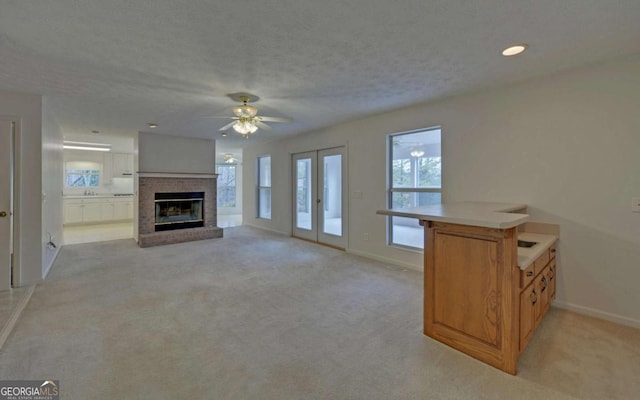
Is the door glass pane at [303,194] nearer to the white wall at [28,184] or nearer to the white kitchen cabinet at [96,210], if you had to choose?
the white wall at [28,184]

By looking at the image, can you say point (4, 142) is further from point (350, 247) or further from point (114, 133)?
point (350, 247)

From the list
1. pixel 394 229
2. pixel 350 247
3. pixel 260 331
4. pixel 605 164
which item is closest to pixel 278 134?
pixel 350 247

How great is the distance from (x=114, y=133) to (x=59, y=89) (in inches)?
117

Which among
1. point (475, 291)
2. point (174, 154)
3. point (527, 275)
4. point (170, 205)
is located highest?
point (174, 154)

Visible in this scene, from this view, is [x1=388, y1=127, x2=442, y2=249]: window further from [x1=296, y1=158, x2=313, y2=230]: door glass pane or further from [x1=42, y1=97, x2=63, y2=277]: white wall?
[x1=42, y1=97, x2=63, y2=277]: white wall

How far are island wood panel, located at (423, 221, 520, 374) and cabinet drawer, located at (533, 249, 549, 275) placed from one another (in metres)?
0.55

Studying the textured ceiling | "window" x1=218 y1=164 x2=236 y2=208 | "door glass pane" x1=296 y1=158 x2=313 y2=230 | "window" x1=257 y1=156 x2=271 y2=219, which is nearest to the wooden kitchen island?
the textured ceiling

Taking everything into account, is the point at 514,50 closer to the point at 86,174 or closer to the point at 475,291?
the point at 475,291

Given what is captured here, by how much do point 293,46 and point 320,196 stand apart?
12.5 ft

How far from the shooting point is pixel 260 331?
Answer: 2.44m

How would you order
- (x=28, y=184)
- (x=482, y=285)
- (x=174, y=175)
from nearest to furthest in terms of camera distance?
1. (x=482, y=285)
2. (x=28, y=184)
3. (x=174, y=175)

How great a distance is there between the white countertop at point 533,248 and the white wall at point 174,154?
6.36 meters

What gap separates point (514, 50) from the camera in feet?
8.02

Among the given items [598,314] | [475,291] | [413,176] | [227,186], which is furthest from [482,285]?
[227,186]
